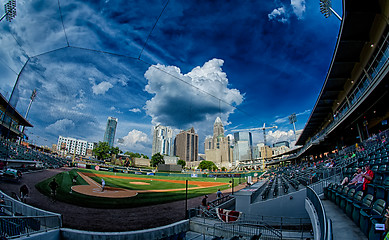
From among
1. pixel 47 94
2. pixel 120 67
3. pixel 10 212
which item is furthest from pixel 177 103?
pixel 10 212

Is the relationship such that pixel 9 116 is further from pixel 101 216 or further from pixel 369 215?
pixel 369 215

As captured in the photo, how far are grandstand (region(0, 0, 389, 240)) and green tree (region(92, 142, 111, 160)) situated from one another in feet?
27.5

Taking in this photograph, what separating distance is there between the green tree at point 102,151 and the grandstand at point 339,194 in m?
8.39

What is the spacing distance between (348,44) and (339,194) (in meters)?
16.0

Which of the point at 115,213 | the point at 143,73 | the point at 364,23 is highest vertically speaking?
the point at 364,23

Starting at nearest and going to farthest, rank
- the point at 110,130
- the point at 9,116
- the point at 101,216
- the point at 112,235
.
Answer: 1. the point at 112,235
2. the point at 101,216
3. the point at 9,116
4. the point at 110,130

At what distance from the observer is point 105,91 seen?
1582 cm

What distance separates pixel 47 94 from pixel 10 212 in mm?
8281

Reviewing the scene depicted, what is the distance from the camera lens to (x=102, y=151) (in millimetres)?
23094

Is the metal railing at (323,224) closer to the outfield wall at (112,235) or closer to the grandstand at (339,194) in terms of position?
the grandstand at (339,194)

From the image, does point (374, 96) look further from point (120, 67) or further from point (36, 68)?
point (36, 68)

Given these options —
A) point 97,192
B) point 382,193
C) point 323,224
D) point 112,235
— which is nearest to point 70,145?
point 97,192

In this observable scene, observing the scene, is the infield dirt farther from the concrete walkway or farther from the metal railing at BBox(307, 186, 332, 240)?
the concrete walkway

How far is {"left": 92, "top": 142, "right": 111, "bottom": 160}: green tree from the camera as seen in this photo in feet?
69.4
